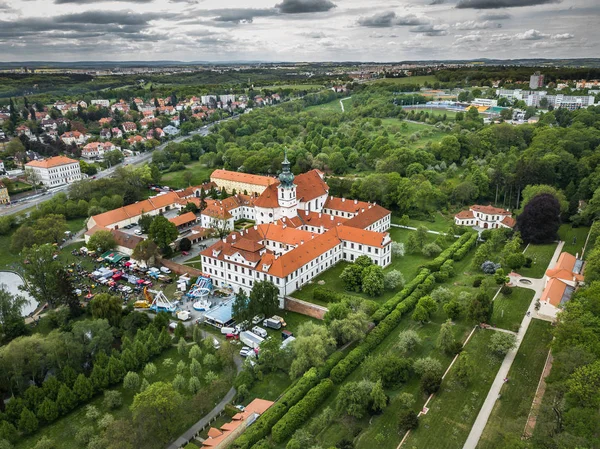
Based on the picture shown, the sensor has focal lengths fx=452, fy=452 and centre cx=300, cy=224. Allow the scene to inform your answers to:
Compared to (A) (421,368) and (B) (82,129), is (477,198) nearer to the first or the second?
(A) (421,368)

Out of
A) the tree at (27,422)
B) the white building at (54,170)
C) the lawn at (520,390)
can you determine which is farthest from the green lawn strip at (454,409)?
the white building at (54,170)

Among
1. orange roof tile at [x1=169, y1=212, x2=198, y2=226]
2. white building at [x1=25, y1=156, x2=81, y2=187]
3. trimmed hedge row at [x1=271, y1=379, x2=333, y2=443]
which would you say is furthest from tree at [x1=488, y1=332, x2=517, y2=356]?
white building at [x1=25, y1=156, x2=81, y2=187]

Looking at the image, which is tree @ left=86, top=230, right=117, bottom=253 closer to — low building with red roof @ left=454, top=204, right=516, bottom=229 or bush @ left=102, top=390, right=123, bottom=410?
bush @ left=102, top=390, right=123, bottom=410

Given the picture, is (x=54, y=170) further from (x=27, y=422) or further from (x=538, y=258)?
(x=538, y=258)

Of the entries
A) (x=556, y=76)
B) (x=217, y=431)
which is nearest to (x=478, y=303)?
(x=217, y=431)

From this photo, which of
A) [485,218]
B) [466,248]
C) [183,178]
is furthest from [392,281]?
[183,178]

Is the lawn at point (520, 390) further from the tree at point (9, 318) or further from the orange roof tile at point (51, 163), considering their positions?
the orange roof tile at point (51, 163)
